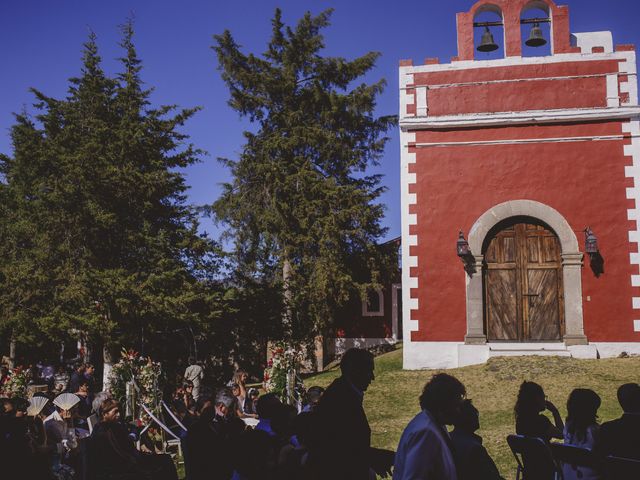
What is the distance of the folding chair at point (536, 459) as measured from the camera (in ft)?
15.8

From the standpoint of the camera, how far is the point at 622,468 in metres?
4.39

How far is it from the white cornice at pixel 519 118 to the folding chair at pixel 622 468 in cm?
1197

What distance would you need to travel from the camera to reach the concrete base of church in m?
14.3

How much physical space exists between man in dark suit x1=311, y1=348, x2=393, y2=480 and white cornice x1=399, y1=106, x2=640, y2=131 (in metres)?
12.2

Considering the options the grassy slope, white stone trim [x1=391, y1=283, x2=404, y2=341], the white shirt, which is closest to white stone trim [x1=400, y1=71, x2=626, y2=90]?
the grassy slope

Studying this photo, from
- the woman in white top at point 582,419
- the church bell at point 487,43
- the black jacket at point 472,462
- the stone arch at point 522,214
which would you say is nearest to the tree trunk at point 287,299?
the stone arch at point 522,214

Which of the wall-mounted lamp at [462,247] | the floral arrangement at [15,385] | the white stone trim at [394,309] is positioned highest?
the wall-mounted lamp at [462,247]

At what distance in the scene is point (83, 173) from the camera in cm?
1891

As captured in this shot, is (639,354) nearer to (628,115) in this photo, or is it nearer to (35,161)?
(628,115)

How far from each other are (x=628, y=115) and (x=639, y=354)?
5423 mm

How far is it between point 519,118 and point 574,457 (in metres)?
11.9

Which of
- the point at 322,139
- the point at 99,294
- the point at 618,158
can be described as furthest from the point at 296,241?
the point at 618,158

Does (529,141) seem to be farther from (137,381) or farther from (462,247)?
(137,381)

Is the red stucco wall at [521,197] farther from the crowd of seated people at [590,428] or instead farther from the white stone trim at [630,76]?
the crowd of seated people at [590,428]
